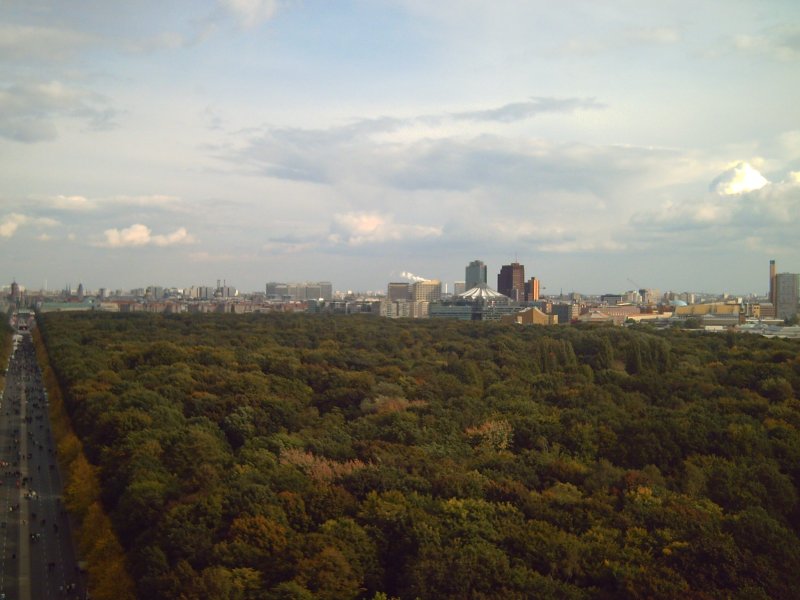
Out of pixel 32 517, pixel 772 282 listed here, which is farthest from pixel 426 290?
pixel 32 517

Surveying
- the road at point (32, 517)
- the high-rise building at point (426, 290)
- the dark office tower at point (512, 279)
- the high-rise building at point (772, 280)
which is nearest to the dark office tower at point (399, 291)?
the high-rise building at point (426, 290)

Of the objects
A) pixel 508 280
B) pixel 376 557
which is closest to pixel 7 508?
pixel 376 557

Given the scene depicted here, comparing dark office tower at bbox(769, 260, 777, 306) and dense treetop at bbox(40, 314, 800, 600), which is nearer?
dense treetop at bbox(40, 314, 800, 600)

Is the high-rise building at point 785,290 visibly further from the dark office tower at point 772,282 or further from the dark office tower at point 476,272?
the dark office tower at point 476,272

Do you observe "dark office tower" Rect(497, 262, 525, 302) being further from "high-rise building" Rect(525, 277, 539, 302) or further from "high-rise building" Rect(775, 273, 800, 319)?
"high-rise building" Rect(775, 273, 800, 319)

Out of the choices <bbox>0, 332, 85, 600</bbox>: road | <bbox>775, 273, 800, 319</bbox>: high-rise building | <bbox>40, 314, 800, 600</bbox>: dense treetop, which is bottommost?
<bbox>0, 332, 85, 600</bbox>: road

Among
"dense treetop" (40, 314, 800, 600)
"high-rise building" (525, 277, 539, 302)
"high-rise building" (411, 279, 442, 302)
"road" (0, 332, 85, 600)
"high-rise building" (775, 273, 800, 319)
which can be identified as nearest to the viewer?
"dense treetop" (40, 314, 800, 600)

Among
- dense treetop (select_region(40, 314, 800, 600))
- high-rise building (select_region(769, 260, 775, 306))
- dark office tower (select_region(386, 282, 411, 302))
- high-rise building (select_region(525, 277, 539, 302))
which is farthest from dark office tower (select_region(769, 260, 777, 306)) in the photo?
dark office tower (select_region(386, 282, 411, 302))

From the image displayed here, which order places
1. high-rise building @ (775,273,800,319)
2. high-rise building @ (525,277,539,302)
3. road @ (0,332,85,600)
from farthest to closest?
high-rise building @ (525,277,539,302) → high-rise building @ (775,273,800,319) → road @ (0,332,85,600)
